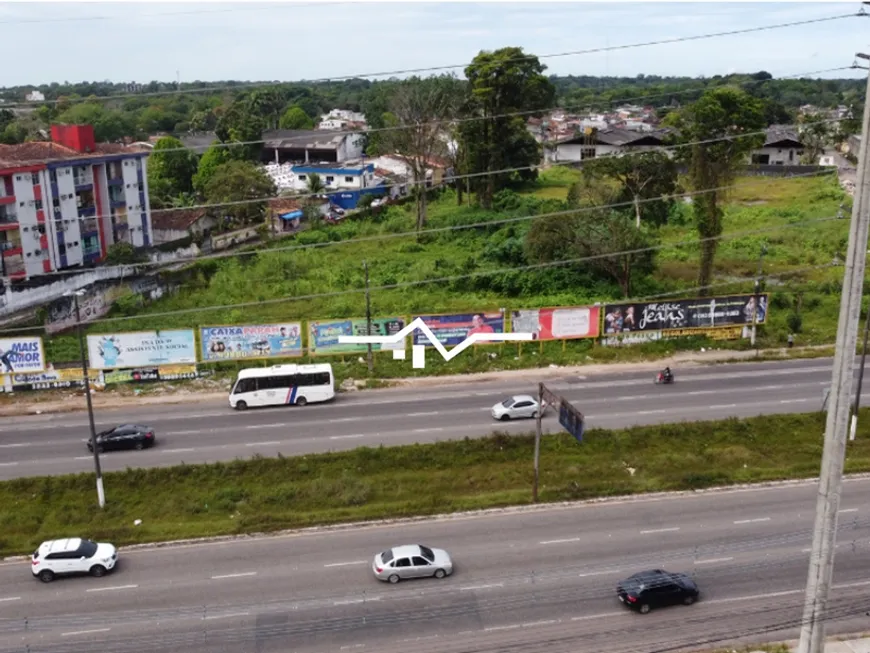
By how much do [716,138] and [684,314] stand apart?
8345mm

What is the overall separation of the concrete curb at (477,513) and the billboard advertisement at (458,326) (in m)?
13.8

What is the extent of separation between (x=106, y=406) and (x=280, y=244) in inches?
1130

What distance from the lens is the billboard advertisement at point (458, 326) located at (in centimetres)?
3625

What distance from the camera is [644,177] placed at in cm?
4916

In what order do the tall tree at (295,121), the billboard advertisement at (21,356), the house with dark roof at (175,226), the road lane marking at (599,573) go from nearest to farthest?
1. the road lane marking at (599,573)
2. the billboard advertisement at (21,356)
3. the house with dark roof at (175,226)
4. the tall tree at (295,121)

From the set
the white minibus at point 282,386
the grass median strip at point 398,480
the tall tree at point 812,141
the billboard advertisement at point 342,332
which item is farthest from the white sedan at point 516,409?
the tall tree at point 812,141

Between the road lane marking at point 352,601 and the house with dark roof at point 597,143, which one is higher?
the house with dark roof at point 597,143

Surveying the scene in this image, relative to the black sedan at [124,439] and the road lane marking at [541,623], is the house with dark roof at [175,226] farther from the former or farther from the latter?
the road lane marking at [541,623]

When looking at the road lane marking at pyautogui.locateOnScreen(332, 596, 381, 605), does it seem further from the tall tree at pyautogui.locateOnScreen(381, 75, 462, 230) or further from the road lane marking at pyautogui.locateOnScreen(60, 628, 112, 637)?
the tall tree at pyautogui.locateOnScreen(381, 75, 462, 230)

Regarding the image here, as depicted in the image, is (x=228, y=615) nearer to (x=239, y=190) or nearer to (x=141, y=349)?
(x=141, y=349)

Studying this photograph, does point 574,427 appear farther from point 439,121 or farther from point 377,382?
point 439,121

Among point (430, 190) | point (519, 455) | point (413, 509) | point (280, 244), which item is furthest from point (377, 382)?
point (430, 190)

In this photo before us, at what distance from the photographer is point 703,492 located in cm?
2464

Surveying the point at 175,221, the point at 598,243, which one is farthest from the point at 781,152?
the point at 175,221
